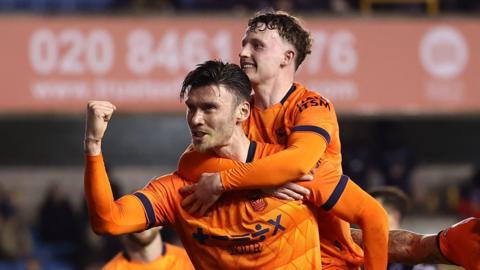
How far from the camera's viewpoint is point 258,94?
566 cm

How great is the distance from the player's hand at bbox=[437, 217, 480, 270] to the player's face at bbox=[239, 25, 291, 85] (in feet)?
3.60

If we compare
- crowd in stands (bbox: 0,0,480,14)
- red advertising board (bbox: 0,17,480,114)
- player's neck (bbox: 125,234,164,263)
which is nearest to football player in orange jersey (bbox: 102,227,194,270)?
player's neck (bbox: 125,234,164,263)

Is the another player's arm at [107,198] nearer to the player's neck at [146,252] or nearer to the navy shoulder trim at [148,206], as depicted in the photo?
the navy shoulder trim at [148,206]

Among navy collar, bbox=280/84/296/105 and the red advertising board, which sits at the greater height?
navy collar, bbox=280/84/296/105

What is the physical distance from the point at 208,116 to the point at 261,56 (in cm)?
72

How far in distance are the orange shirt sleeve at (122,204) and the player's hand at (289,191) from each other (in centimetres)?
43

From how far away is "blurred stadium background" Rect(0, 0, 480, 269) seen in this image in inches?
608

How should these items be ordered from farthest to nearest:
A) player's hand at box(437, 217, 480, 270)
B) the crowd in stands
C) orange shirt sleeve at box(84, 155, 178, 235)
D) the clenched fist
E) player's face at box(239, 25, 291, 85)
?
the crowd in stands, player's face at box(239, 25, 291, 85), player's hand at box(437, 217, 480, 270), orange shirt sleeve at box(84, 155, 178, 235), the clenched fist

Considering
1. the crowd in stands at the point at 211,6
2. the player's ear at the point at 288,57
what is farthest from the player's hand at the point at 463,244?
the crowd in stands at the point at 211,6

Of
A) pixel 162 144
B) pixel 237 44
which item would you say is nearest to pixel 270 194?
pixel 237 44

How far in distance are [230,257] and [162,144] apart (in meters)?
13.7

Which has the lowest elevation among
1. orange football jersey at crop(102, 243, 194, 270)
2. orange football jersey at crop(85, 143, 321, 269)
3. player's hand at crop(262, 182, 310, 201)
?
orange football jersey at crop(102, 243, 194, 270)

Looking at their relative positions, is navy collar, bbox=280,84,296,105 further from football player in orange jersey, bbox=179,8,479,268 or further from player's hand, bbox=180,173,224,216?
player's hand, bbox=180,173,224,216

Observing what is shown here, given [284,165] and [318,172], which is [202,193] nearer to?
[284,165]
